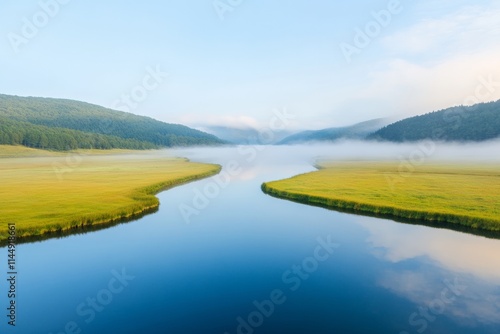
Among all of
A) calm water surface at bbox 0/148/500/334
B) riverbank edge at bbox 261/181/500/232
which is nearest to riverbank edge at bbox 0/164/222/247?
calm water surface at bbox 0/148/500/334

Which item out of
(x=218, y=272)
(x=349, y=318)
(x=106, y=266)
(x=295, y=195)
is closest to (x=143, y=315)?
(x=218, y=272)

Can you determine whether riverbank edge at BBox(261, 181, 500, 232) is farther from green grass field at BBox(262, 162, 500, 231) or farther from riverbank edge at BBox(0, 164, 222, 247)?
riverbank edge at BBox(0, 164, 222, 247)

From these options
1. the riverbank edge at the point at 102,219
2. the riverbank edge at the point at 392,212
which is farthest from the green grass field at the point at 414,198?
the riverbank edge at the point at 102,219

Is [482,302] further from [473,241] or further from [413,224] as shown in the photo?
[413,224]

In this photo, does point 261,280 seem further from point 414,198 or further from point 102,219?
point 414,198

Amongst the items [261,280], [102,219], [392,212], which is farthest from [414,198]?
[102,219]

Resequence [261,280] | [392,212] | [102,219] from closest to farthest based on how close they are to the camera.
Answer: [261,280] < [102,219] < [392,212]
